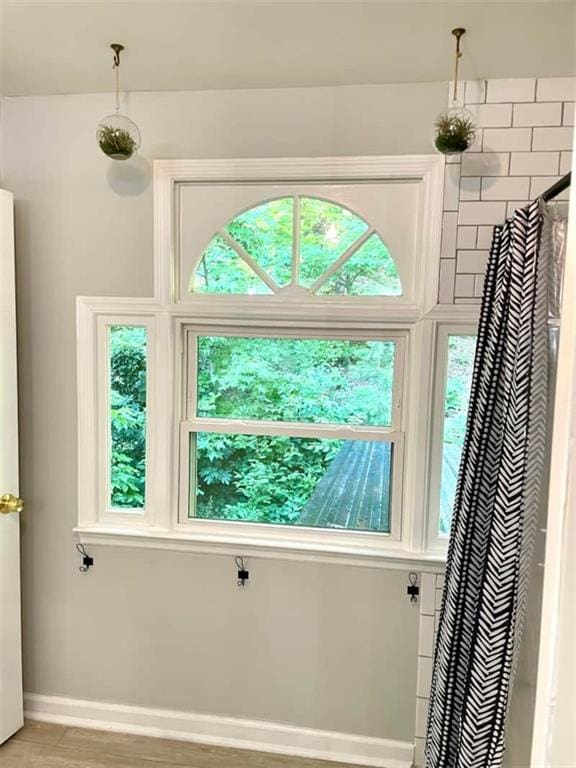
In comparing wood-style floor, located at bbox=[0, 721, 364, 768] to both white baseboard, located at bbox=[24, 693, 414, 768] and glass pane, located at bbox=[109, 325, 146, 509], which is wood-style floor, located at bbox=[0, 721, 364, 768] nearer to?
white baseboard, located at bbox=[24, 693, 414, 768]

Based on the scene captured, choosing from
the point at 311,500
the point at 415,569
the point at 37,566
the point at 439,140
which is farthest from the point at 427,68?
the point at 37,566

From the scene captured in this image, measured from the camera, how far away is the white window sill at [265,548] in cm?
191

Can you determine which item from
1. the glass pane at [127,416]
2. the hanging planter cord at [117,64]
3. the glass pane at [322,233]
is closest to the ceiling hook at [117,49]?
the hanging planter cord at [117,64]

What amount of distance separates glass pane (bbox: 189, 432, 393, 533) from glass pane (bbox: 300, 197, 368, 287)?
63 centimetres

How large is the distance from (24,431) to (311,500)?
44.8 inches

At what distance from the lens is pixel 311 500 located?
6.75 ft

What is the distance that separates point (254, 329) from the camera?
2000mm

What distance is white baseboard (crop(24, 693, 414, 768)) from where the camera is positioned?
2.00 m

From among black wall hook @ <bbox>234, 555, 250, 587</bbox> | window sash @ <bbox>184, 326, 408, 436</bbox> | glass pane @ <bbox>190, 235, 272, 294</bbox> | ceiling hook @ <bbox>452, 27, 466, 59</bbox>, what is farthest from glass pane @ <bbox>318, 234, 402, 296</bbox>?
black wall hook @ <bbox>234, 555, 250, 587</bbox>

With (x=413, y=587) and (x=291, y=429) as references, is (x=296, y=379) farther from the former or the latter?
(x=413, y=587)

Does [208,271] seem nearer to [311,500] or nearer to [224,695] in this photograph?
[311,500]

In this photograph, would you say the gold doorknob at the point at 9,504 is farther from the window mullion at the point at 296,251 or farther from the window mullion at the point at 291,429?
the window mullion at the point at 296,251

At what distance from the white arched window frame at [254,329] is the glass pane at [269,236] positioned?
5cm

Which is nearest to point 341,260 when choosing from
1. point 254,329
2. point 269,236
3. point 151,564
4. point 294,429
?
point 269,236
